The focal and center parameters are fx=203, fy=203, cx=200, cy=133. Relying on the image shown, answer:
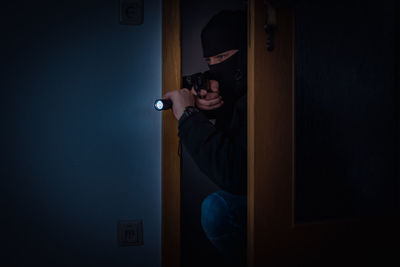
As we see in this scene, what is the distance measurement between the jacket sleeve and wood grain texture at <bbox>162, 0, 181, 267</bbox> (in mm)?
100

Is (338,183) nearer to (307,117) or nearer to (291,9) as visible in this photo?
(307,117)

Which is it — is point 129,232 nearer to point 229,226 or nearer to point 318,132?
point 229,226

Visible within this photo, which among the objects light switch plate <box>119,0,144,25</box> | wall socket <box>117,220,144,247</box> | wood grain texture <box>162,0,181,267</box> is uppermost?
light switch plate <box>119,0,144,25</box>

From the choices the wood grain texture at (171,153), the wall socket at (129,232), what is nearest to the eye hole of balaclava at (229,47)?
the wood grain texture at (171,153)

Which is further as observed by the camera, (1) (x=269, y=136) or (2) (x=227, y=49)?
(2) (x=227, y=49)

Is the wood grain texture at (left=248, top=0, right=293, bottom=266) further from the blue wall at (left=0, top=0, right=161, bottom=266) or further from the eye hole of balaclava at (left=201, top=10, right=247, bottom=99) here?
the blue wall at (left=0, top=0, right=161, bottom=266)

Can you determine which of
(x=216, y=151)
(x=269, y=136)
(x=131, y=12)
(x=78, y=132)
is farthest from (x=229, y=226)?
(x=131, y=12)

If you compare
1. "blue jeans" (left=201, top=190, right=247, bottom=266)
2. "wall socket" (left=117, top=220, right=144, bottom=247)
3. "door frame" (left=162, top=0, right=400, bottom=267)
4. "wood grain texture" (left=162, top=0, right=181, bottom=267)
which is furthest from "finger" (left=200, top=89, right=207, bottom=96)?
"wall socket" (left=117, top=220, right=144, bottom=247)

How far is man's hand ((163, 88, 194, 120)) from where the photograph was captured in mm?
844

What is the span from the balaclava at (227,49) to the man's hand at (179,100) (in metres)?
0.19

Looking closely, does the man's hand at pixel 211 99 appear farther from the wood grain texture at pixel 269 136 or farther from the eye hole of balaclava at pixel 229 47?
the wood grain texture at pixel 269 136

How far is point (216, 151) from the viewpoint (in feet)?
2.57

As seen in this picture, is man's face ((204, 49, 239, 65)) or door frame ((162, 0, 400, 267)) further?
man's face ((204, 49, 239, 65))

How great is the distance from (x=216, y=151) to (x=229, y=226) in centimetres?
37
